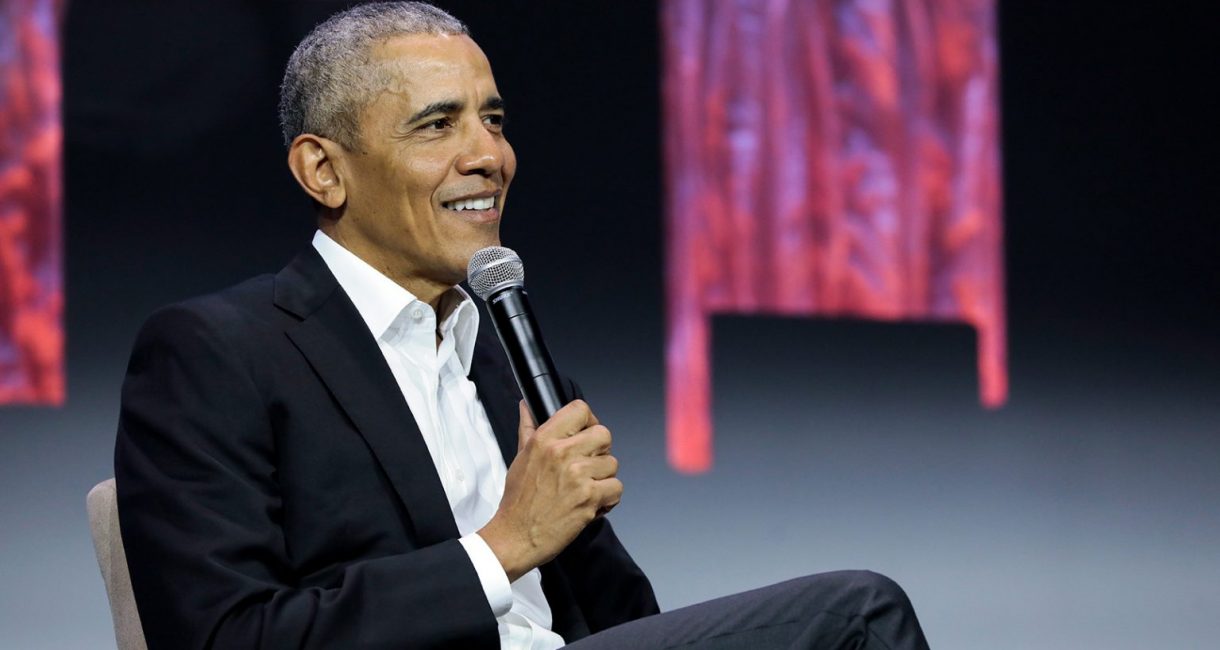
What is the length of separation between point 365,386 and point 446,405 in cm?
14

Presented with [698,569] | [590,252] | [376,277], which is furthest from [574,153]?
[376,277]

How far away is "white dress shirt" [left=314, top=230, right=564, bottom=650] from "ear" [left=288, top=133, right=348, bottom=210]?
0.17 ft

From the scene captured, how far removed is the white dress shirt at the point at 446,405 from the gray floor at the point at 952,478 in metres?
1.24

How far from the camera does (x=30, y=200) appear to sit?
2613mm

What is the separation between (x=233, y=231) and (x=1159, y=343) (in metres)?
2.01

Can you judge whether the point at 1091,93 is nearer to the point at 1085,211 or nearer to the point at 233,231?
the point at 1085,211

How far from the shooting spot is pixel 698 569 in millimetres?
2941

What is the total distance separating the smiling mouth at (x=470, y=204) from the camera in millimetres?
1593

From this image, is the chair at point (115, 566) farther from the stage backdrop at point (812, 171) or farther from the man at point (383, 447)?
the stage backdrop at point (812, 171)

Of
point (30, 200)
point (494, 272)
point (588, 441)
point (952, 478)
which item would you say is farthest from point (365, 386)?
point (952, 478)

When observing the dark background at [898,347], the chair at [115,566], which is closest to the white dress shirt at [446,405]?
the chair at [115,566]

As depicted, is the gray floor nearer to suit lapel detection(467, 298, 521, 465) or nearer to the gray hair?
suit lapel detection(467, 298, 521, 465)

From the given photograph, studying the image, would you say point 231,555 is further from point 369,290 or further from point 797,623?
point 797,623

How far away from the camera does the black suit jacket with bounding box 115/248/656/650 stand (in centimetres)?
130
